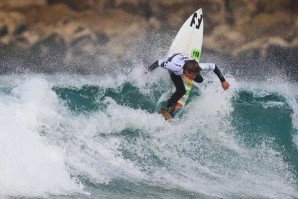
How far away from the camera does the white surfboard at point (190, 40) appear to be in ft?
34.3

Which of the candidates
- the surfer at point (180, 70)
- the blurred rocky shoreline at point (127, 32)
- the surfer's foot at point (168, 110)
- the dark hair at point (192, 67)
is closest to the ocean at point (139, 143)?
the surfer's foot at point (168, 110)

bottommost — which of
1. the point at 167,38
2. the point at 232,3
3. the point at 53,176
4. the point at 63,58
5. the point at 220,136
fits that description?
the point at 53,176

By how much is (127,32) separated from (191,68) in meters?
7.28

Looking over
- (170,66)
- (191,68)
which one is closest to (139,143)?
(170,66)

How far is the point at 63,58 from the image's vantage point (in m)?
15.9

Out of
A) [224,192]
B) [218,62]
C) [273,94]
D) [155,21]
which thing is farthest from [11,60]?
[224,192]

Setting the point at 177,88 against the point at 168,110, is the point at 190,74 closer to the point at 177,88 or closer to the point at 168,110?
the point at 177,88

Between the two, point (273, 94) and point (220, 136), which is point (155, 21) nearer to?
point (273, 94)

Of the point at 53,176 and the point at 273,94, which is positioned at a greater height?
the point at 273,94

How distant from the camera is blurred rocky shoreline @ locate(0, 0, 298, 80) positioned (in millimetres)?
15508

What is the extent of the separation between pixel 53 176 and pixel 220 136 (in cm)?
330

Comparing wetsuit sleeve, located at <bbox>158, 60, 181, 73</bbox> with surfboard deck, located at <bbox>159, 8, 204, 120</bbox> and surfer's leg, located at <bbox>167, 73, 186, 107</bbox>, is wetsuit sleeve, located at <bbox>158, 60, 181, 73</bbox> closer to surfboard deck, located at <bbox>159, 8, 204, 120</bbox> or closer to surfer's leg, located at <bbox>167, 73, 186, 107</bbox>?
surfer's leg, located at <bbox>167, 73, 186, 107</bbox>

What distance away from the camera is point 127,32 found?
52.6 feet

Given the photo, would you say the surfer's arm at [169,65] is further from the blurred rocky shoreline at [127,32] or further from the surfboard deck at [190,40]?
the blurred rocky shoreline at [127,32]
